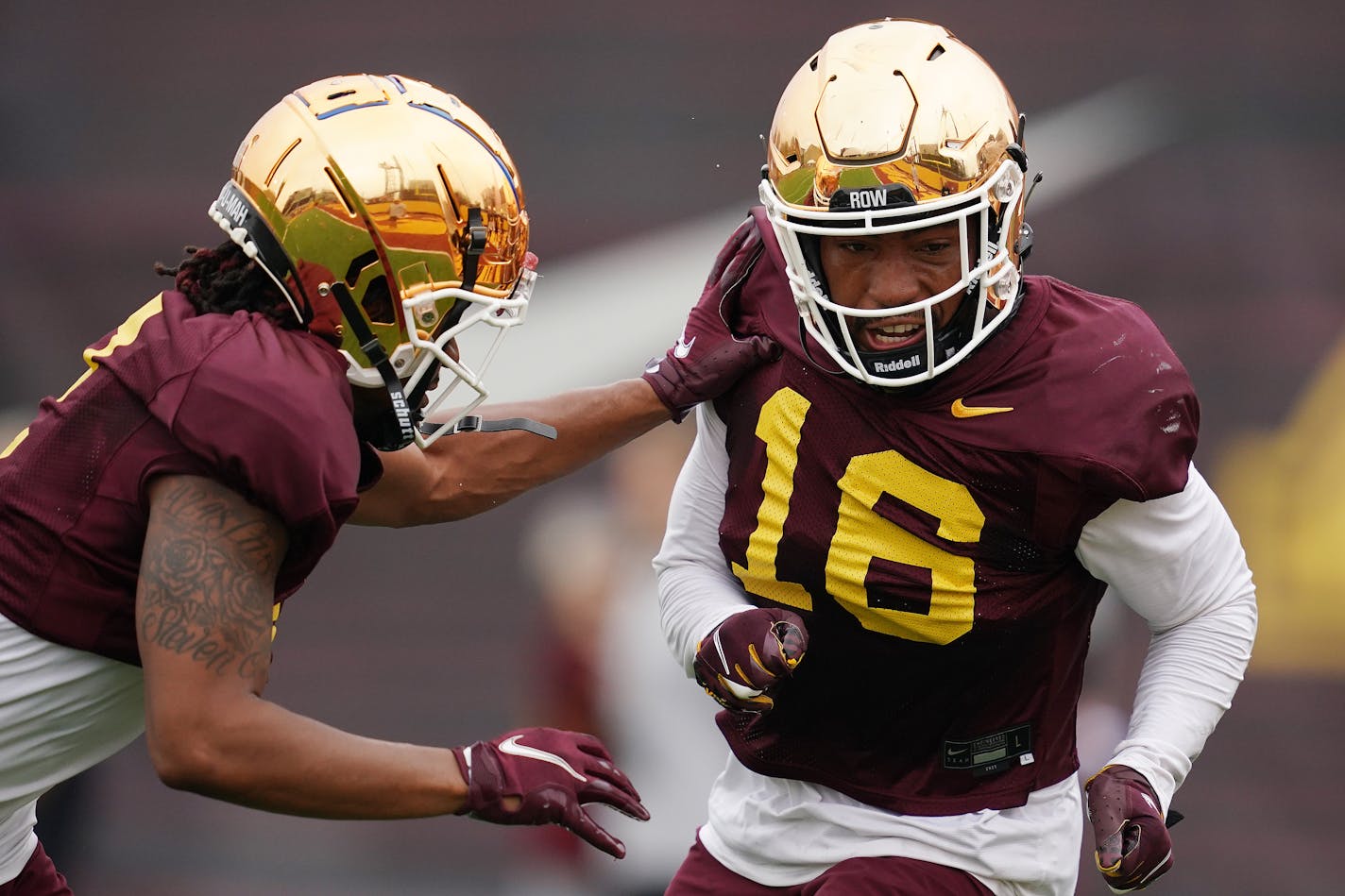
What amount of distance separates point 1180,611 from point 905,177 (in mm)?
718

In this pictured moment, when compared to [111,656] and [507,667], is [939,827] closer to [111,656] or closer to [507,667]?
[111,656]

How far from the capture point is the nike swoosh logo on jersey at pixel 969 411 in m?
2.26

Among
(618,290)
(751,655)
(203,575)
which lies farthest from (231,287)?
(618,290)

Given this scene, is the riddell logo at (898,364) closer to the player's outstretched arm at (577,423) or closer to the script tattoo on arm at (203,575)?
the player's outstretched arm at (577,423)

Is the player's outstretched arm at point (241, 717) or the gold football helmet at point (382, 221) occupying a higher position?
the gold football helmet at point (382, 221)

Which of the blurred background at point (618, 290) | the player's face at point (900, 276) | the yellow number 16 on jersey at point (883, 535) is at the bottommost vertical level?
the blurred background at point (618, 290)

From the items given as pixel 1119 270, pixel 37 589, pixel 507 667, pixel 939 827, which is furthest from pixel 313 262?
pixel 1119 270

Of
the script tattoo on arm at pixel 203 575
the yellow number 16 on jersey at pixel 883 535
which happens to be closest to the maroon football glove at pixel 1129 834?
the yellow number 16 on jersey at pixel 883 535

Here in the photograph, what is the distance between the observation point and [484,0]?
4.61m

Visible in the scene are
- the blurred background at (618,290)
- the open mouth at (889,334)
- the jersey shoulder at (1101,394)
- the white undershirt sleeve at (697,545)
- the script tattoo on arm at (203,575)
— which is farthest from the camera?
the blurred background at (618,290)

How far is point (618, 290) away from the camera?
4.67 m

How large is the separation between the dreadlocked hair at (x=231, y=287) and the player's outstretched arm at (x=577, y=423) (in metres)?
0.54

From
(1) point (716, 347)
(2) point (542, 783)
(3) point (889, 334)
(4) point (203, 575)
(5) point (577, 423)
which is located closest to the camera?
(4) point (203, 575)

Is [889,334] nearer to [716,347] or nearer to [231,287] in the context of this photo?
[716,347]
